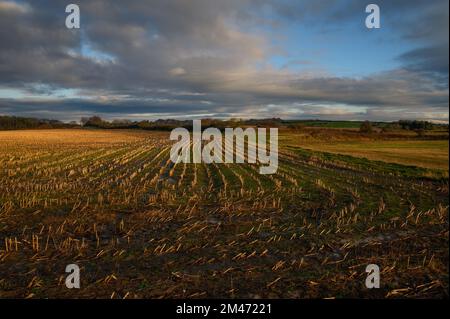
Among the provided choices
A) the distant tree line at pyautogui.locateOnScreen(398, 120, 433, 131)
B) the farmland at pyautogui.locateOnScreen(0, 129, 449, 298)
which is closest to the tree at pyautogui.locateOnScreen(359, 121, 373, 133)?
the distant tree line at pyautogui.locateOnScreen(398, 120, 433, 131)

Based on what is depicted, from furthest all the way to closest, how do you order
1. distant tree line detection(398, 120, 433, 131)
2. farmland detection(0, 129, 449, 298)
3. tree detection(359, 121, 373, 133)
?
1. tree detection(359, 121, 373, 133)
2. distant tree line detection(398, 120, 433, 131)
3. farmland detection(0, 129, 449, 298)

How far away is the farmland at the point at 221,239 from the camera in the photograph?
23.6 ft

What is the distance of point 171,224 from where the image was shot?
11594mm

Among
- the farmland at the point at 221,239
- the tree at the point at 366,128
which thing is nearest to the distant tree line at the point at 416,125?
the tree at the point at 366,128

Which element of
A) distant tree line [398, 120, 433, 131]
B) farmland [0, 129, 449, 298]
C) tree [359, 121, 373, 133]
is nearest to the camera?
farmland [0, 129, 449, 298]

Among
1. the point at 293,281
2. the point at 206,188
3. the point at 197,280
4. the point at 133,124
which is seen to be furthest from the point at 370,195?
the point at 133,124

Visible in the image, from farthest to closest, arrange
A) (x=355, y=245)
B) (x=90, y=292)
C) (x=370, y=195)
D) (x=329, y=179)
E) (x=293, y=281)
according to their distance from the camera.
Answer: (x=329, y=179)
(x=370, y=195)
(x=355, y=245)
(x=293, y=281)
(x=90, y=292)

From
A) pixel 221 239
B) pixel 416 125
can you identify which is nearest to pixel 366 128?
pixel 416 125

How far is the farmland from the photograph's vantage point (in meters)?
7.19

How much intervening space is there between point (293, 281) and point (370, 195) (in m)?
10.8

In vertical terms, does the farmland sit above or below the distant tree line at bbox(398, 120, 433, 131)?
below

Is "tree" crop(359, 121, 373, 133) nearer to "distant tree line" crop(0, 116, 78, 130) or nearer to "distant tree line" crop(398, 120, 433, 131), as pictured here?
"distant tree line" crop(398, 120, 433, 131)

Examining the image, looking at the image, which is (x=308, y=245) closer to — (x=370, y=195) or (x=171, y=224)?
(x=171, y=224)
